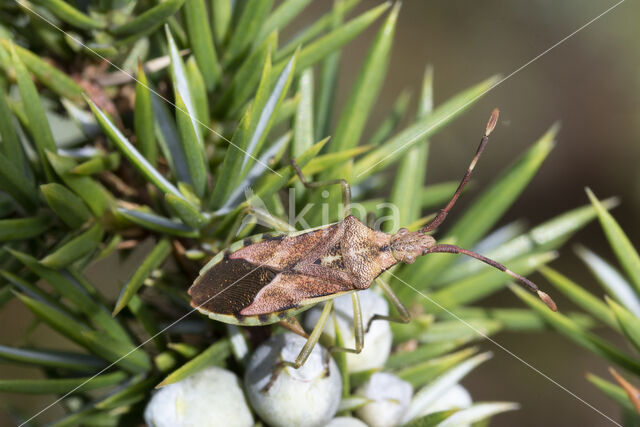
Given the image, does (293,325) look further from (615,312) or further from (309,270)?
(615,312)

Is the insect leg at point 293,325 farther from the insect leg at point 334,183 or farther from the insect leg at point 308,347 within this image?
the insect leg at point 334,183

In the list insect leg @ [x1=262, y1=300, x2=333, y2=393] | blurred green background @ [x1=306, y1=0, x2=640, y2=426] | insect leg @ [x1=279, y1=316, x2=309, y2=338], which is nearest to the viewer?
insect leg @ [x1=262, y1=300, x2=333, y2=393]

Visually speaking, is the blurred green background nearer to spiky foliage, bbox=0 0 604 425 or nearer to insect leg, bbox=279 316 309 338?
spiky foliage, bbox=0 0 604 425

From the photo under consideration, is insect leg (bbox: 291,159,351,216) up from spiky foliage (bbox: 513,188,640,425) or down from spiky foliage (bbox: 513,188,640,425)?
up

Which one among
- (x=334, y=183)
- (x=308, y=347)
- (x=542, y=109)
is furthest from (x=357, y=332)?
(x=542, y=109)

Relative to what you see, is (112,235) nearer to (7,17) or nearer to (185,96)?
(185,96)

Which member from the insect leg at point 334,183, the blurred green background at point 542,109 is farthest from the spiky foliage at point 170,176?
the blurred green background at point 542,109

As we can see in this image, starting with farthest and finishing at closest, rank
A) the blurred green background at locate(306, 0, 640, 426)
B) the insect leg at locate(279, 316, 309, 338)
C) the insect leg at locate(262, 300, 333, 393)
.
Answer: the blurred green background at locate(306, 0, 640, 426) < the insect leg at locate(279, 316, 309, 338) < the insect leg at locate(262, 300, 333, 393)

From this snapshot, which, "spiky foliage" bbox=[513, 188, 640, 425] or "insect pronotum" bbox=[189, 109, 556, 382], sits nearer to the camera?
"spiky foliage" bbox=[513, 188, 640, 425]

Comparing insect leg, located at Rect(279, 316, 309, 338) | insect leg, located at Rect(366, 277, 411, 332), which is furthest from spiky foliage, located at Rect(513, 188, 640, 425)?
insect leg, located at Rect(279, 316, 309, 338)

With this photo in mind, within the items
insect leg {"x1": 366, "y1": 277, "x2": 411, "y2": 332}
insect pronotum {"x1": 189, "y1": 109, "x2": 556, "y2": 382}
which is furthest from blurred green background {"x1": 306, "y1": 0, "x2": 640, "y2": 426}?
insect leg {"x1": 366, "y1": 277, "x2": 411, "y2": 332}
